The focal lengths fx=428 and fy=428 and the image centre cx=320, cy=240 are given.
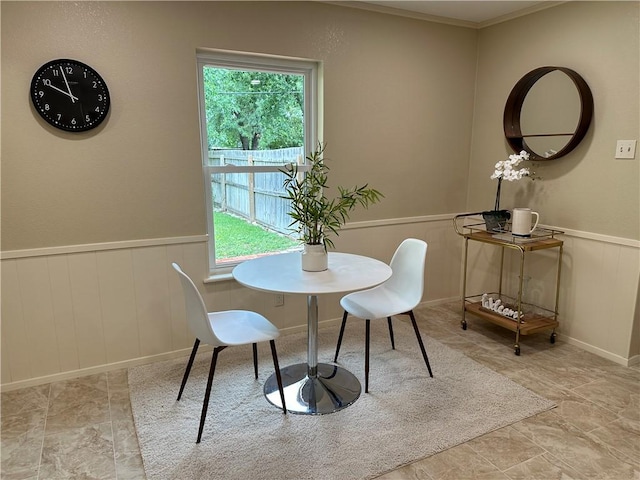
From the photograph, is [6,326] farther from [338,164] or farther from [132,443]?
[338,164]

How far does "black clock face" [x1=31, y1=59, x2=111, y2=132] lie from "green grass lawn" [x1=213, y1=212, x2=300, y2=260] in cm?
95

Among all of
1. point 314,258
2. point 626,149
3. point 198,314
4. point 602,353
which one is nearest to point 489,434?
point 314,258

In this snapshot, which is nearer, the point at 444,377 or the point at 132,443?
the point at 132,443

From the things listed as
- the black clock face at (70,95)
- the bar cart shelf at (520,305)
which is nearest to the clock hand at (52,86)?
the black clock face at (70,95)

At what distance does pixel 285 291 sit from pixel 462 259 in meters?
2.44

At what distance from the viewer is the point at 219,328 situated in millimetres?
2238

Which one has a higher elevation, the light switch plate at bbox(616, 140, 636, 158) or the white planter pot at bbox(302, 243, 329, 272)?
the light switch plate at bbox(616, 140, 636, 158)

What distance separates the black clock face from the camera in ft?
7.57

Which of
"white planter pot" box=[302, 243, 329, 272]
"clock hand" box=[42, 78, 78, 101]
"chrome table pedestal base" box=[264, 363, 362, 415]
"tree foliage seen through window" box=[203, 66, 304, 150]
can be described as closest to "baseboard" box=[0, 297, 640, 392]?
"chrome table pedestal base" box=[264, 363, 362, 415]

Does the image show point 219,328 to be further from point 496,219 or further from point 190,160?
point 496,219

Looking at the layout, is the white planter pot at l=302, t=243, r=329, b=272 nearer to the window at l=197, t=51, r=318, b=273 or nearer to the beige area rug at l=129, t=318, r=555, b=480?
the beige area rug at l=129, t=318, r=555, b=480

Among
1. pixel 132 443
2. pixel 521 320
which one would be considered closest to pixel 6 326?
pixel 132 443

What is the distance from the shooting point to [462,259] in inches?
156

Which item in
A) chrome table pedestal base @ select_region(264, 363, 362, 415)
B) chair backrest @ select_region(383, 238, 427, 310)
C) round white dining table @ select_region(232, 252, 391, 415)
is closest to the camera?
round white dining table @ select_region(232, 252, 391, 415)
